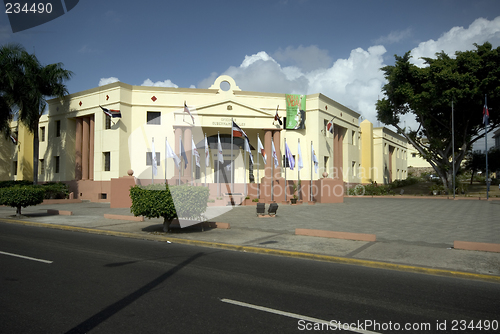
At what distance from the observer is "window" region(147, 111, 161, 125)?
99.2 feet

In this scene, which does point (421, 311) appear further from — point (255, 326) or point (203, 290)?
point (203, 290)

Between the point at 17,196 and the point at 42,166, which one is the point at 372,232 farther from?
the point at 42,166

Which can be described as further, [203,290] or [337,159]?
[337,159]

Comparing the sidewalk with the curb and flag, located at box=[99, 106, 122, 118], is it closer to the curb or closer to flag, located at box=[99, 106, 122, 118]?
the curb

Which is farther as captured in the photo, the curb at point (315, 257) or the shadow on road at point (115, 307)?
the curb at point (315, 257)

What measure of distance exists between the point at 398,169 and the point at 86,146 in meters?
48.4

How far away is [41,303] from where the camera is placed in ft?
17.1

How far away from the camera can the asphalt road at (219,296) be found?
4578 millimetres

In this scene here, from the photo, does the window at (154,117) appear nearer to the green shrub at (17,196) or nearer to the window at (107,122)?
the window at (107,122)

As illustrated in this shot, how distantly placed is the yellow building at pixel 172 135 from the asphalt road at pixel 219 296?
61.8 feet

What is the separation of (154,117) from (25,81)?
1052cm

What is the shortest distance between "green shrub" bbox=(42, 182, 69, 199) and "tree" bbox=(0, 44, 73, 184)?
3.52m

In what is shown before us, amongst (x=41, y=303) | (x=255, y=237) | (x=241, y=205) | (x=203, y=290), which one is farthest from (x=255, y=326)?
(x=241, y=205)

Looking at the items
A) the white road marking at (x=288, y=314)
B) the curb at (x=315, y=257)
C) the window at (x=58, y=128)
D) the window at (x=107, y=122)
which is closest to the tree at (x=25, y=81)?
the window at (x=58, y=128)
